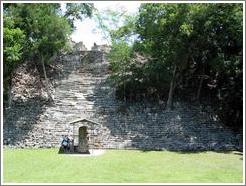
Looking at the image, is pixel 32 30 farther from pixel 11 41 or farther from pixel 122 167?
pixel 122 167

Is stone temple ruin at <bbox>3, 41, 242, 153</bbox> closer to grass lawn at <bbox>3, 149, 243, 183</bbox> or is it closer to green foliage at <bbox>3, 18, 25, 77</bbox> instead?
grass lawn at <bbox>3, 149, 243, 183</bbox>

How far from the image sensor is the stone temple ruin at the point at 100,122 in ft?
65.4

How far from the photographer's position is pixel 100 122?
21375 millimetres

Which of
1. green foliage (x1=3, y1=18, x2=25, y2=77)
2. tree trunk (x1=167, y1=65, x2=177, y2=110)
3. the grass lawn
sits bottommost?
the grass lawn

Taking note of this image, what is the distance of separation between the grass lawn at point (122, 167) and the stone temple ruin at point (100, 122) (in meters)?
1.16

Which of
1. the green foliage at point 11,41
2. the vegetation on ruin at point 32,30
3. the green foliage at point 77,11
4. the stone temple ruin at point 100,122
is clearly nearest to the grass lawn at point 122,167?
the stone temple ruin at point 100,122

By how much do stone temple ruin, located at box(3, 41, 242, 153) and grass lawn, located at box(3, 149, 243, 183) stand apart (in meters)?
1.16

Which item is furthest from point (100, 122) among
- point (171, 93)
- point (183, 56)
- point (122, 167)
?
point (122, 167)

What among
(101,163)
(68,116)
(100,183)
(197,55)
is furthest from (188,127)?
(100,183)

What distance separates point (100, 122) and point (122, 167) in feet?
21.9

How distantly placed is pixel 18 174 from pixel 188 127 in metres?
9.47

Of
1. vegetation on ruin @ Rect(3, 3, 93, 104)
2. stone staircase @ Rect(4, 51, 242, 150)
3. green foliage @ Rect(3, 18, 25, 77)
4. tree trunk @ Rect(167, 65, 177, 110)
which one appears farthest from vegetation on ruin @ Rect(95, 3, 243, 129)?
green foliage @ Rect(3, 18, 25, 77)

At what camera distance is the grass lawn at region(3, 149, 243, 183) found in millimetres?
12930

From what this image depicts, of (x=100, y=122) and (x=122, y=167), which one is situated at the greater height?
(x=100, y=122)
